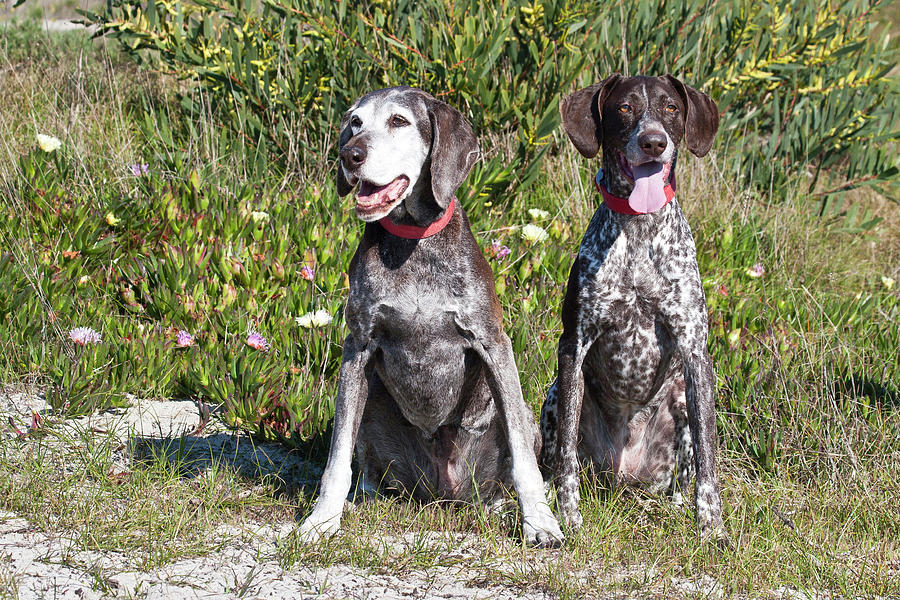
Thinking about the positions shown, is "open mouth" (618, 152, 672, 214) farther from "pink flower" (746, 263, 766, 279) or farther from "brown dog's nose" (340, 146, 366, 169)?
"pink flower" (746, 263, 766, 279)

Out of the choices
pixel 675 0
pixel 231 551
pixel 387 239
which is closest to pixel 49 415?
pixel 231 551

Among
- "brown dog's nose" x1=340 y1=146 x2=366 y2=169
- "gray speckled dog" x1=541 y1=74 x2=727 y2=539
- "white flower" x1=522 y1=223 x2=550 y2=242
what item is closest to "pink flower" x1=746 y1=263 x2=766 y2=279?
"white flower" x1=522 y1=223 x2=550 y2=242

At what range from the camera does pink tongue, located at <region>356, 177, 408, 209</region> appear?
3.36 meters

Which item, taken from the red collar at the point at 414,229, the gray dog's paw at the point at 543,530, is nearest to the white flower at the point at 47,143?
the red collar at the point at 414,229

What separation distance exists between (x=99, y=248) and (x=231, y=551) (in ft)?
7.93

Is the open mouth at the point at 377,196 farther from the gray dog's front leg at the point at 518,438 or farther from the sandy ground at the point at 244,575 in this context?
the sandy ground at the point at 244,575

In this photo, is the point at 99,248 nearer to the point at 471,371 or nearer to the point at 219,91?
the point at 219,91

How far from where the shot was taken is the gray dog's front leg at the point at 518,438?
3.55 metres

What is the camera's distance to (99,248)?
5137 millimetres

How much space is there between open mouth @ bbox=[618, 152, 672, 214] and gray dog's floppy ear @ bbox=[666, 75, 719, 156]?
0.77 feet

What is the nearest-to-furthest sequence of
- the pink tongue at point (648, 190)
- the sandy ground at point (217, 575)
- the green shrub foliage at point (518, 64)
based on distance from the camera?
the sandy ground at point (217, 575) < the pink tongue at point (648, 190) < the green shrub foliage at point (518, 64)

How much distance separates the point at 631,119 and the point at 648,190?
29 cm

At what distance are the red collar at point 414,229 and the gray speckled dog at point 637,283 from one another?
615mm

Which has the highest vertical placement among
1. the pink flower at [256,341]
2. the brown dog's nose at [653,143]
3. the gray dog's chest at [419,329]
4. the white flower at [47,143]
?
the brown dog's nose at [653,143]
